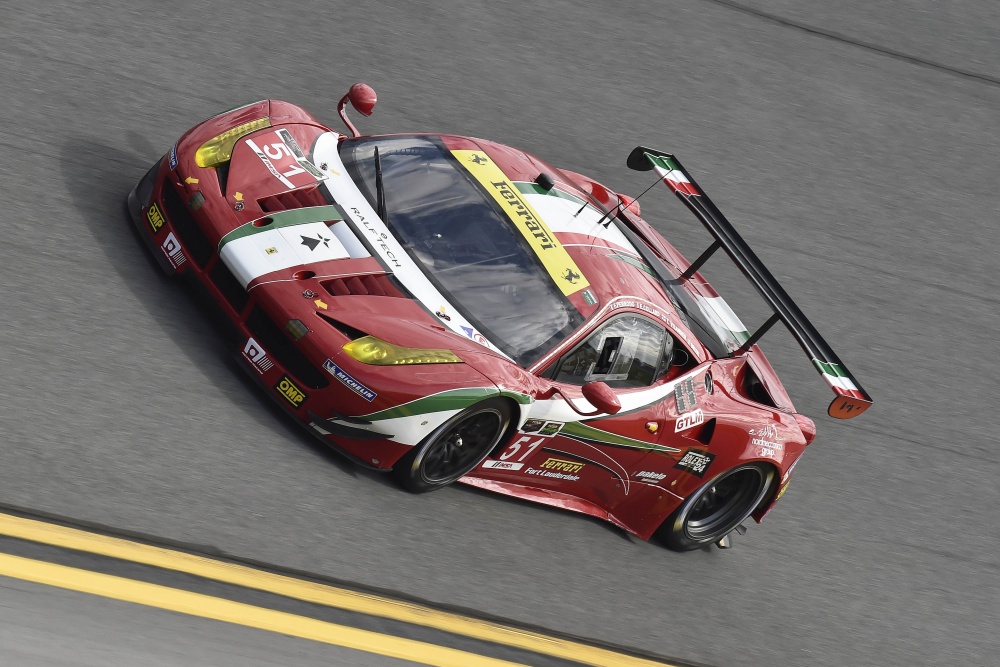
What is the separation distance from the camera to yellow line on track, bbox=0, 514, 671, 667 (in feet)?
14.6

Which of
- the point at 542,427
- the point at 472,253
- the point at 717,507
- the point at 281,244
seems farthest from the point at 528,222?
the point at 717,507

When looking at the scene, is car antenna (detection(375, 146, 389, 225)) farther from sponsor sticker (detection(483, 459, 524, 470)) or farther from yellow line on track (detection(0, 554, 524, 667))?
yellow line on track (detection(0, 554, 524, 667))

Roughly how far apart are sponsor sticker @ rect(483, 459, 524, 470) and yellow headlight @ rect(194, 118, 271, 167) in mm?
1954

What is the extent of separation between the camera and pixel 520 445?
Result: 5.62 m

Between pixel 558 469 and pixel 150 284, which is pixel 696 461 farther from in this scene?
pixel 150 284

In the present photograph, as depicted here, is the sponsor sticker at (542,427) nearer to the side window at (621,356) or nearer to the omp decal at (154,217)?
the side window at (621,356)

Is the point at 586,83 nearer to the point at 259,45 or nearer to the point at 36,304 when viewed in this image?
the point at 259,45

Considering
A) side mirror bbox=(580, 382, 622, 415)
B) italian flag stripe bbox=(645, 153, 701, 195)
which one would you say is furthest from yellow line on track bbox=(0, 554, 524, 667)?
italian flag stripe bbox=(645, 153, 701, 195)

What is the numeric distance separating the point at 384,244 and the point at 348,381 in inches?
32.2

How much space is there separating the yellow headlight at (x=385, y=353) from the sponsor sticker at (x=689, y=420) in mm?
1479

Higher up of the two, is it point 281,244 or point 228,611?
point 281,244

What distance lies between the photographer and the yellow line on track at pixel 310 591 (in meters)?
4.46

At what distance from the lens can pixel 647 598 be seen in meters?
5.89

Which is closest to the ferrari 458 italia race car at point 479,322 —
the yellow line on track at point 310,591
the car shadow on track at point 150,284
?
the car shadow on track at point 150,284
